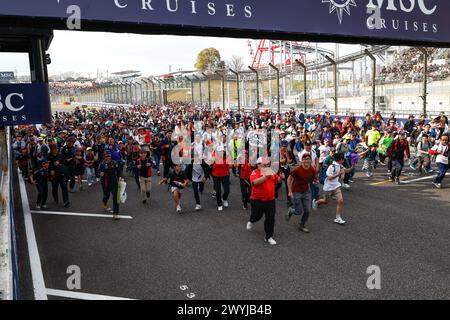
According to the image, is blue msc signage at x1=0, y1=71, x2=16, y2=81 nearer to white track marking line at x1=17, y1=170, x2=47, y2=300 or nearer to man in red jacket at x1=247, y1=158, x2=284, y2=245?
white track marking line at x1=17, y1=170, x2=47, y2=300

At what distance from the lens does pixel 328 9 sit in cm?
895

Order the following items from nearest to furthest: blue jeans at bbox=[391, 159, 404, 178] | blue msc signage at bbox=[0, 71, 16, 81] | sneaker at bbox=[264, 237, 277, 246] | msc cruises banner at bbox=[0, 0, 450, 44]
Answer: msc cruises banner at bbox=[0, 0, 450, 44]
sneaker at bbox=[264, 237, 277, 246]
blue msc signage at bbox=[0, 71, 16, 81]
blue jeans at bbox=[391, 159, 404, 178]

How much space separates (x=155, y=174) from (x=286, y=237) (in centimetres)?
883

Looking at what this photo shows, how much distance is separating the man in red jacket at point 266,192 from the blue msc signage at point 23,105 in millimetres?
4876

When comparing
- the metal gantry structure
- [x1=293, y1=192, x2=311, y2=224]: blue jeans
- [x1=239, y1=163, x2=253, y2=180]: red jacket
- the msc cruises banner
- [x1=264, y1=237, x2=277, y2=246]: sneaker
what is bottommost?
[x1=264, y1=237, x2=277, y2=246]: sneaker

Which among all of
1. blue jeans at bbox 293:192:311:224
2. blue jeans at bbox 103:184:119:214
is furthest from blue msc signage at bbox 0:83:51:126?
blue jeans at bbox 293:192:311:224

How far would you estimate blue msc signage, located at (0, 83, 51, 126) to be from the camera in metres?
8.55

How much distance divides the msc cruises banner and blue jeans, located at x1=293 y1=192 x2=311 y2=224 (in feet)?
11.5

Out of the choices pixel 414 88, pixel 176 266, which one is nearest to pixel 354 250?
pixel 176 266

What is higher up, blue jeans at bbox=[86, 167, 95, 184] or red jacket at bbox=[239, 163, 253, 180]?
red jacket at bbox=[239, 163, 253, 180]

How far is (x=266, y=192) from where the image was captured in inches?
292
